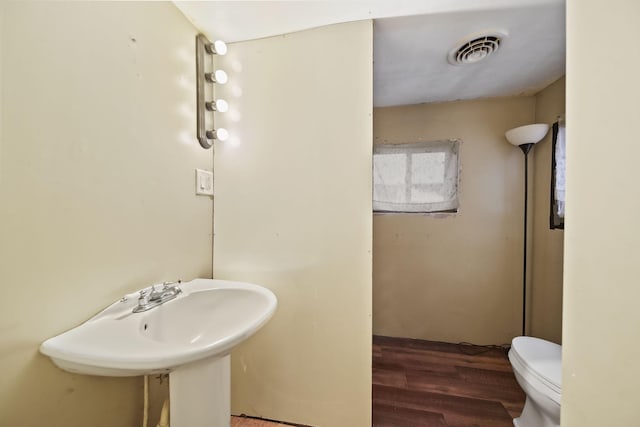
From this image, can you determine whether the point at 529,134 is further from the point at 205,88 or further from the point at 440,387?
the point at 205,88

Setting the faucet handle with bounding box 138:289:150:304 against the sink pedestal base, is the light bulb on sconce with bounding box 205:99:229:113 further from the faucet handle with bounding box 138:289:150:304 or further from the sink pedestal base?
the sink pedestal base

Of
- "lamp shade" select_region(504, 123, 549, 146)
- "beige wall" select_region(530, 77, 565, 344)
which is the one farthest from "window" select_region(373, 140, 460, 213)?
"beige wall" select_region(530, 77, 565, 344)

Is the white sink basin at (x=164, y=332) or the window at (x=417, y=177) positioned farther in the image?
the window at (x=417, y=177)

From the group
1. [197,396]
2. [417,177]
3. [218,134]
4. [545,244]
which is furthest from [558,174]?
[197,396]

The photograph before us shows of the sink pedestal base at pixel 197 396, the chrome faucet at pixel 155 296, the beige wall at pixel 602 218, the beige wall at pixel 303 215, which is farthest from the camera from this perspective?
the beige wall at pixel 303 215

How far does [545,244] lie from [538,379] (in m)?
1.09

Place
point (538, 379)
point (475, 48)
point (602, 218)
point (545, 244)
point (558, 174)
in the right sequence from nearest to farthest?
point (602, 218)
point (538, 379)
point (475, 48)
point (558, 174)
point (545, 244)

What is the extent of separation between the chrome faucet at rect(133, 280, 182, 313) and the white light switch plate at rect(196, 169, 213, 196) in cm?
45

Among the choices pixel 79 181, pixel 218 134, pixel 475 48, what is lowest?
pixel 79 181

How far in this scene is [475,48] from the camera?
1225 mm

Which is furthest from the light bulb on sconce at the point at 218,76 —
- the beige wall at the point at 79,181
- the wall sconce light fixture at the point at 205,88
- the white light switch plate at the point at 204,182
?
the white light switch plate at the point at 204,182

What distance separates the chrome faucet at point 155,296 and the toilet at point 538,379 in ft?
4.83

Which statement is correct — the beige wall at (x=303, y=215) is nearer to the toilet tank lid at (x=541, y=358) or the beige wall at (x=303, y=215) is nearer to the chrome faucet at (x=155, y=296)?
the chrome faucet at (x=155, y=296)

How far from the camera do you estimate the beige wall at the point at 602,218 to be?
34 centimetres
